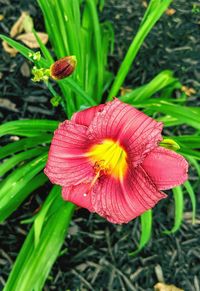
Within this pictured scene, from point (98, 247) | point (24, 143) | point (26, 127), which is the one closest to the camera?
point (26, 127)

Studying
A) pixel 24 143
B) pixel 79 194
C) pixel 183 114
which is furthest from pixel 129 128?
pixel 24 143

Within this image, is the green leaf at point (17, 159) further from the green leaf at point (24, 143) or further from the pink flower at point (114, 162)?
the pink flower at point (114, 162)

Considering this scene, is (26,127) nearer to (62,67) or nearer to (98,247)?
(62,67)

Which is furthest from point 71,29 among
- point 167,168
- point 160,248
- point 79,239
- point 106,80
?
point 160,248

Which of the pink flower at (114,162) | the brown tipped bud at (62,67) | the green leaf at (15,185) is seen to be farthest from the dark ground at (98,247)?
the brown tipped bud at (62,67)

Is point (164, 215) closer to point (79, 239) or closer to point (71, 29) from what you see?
point (79, 239)

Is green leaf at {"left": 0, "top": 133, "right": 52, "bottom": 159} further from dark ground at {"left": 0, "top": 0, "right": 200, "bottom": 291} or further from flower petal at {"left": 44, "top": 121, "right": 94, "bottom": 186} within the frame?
flower petal at {"left": 44, "top": 121, "right": 94, "bottom": 186}

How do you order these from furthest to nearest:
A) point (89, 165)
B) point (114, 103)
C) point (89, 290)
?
point (89, 290) < point (89, 165) < point (114, 103)

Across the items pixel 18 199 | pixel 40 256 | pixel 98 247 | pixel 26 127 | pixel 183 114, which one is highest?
pixel 26 127
